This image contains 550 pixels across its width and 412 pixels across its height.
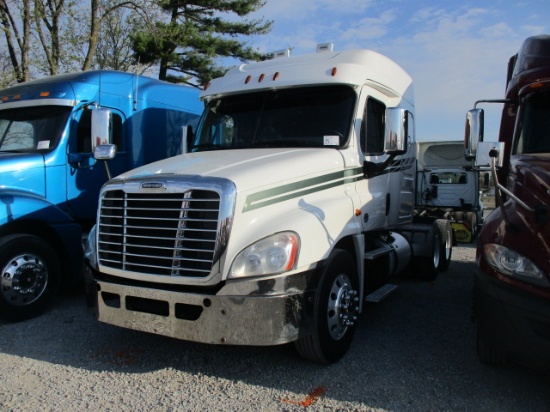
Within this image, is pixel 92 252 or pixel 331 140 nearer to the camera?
pixel 92 252

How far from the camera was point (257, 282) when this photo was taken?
3.37 metres

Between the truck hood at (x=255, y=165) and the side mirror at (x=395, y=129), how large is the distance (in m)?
0.54

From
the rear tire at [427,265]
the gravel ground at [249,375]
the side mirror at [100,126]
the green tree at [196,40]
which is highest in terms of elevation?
the green tree at [196,40]

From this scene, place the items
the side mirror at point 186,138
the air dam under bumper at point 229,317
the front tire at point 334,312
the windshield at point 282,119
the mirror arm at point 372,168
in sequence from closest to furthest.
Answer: the air dam under bumper at point 229,317
the front tire at point 334,312
the windshield at point 282,119
the mirror arm at point 372,168
the side mirror at point 186,138

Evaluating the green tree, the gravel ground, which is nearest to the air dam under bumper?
the gravel ground

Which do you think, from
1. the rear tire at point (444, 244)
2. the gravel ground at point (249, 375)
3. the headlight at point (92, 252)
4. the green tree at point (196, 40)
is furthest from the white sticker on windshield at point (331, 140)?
the green tree at point (196, 40)

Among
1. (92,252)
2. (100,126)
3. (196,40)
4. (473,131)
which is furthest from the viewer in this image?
(196,40)

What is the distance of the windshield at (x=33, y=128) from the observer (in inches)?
243

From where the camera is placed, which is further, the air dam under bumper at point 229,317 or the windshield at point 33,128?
the windshield at point 33,128

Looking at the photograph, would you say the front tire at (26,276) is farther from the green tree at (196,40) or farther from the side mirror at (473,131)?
the green tree at (196,40)

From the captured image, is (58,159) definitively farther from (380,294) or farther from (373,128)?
(380,294)

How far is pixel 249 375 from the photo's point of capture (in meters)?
3.87

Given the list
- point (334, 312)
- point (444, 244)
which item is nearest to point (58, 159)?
point (334, 312)

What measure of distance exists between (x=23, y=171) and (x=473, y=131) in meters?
5.31
